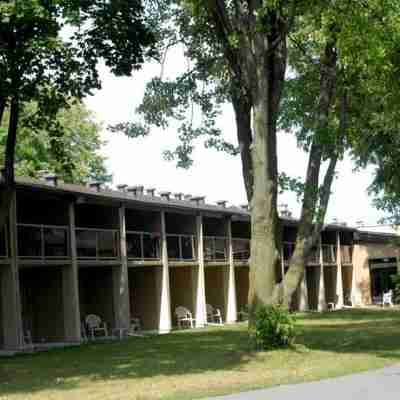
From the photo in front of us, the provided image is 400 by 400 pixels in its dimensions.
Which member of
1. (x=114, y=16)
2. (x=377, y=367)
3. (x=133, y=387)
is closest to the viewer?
(x=133, y=387)

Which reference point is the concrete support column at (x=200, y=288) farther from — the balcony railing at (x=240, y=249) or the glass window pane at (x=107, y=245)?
the glass window pane at (x=107, y=245)

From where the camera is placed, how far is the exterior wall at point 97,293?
28891 millimetres

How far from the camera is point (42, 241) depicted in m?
23.8

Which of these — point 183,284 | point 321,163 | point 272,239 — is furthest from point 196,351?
point 183,284

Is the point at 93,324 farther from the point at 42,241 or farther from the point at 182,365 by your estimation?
the point at 182,365

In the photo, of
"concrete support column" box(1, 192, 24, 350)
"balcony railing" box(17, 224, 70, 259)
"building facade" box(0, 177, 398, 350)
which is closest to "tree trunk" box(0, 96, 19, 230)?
"building facade" box(0, 177, 398, 350)

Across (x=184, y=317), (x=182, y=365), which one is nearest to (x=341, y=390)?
(x=182, y=365)

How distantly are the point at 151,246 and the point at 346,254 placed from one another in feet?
64.2

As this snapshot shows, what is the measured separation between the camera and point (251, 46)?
17344mm

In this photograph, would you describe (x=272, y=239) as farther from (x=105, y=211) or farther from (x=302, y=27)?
(x=105, y=211)

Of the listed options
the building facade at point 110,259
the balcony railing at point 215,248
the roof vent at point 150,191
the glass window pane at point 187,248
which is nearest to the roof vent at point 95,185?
the building facade at point 110,259

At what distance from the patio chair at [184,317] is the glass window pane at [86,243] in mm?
5966

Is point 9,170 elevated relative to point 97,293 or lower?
elevated

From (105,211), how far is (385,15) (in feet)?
49.7
